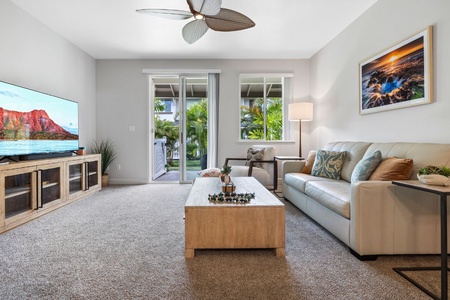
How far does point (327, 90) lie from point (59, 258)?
4408 millimetres

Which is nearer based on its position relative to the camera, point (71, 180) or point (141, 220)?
point (141, 220)

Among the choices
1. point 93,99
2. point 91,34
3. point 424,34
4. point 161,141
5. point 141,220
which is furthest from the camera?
point 161,141

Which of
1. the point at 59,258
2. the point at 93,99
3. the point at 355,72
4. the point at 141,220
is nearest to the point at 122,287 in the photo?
the point at 59,258

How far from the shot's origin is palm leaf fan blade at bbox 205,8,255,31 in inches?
96.2

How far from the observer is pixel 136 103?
5.22 m

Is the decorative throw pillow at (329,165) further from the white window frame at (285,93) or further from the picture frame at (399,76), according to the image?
the white window frame at (285,93)

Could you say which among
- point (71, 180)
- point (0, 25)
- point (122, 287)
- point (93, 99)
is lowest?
point (122, 287)

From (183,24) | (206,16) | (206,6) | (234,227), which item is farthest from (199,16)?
(234,227)

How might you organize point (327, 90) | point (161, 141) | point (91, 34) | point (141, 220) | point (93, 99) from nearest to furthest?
point (141, 220) < point (91, 34) < point (327, 90) < point (93, 99) < point (161, 141)

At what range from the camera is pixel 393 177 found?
204 cm

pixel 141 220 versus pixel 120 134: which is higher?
pixel 120 134

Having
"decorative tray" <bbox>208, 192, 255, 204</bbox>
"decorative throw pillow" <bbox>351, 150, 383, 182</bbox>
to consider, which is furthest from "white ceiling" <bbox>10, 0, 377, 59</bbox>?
"decorative tray" <bbox>208, 192, 255, 204</bbox>

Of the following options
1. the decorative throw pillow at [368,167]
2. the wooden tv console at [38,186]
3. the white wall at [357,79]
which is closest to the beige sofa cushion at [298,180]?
the decorative throw pillow at [368,167]

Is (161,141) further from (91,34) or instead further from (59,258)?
(59,258)
